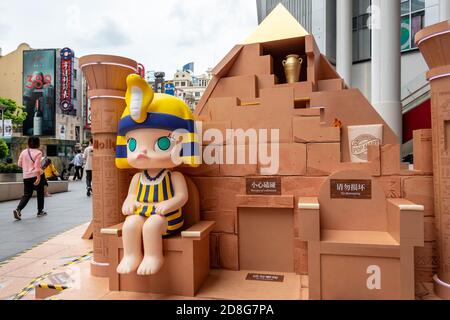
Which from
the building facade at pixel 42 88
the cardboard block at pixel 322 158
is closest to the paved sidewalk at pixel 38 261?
the cardboard block at pixel 322 158

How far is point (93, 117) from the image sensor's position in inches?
121

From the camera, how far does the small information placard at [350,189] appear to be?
266 cm

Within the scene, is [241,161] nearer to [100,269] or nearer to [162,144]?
[162,144]

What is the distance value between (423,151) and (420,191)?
338mm

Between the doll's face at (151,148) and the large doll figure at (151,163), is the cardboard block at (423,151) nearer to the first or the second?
the large doll figure at (151,163)

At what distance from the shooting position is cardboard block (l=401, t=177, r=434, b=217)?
8.48ft

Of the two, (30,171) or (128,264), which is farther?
(30,171)

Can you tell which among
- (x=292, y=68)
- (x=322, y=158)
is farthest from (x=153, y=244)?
(x=292, y=68)

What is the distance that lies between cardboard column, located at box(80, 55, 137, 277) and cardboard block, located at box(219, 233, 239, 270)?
40.9 inches

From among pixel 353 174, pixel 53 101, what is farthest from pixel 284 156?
pixel 53 101

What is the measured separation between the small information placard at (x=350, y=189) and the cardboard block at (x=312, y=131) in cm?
40

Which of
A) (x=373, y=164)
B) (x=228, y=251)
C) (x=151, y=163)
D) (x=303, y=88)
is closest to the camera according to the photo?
(x=151, y=163)

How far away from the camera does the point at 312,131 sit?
2867mm

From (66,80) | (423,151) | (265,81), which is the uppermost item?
(66,80)
